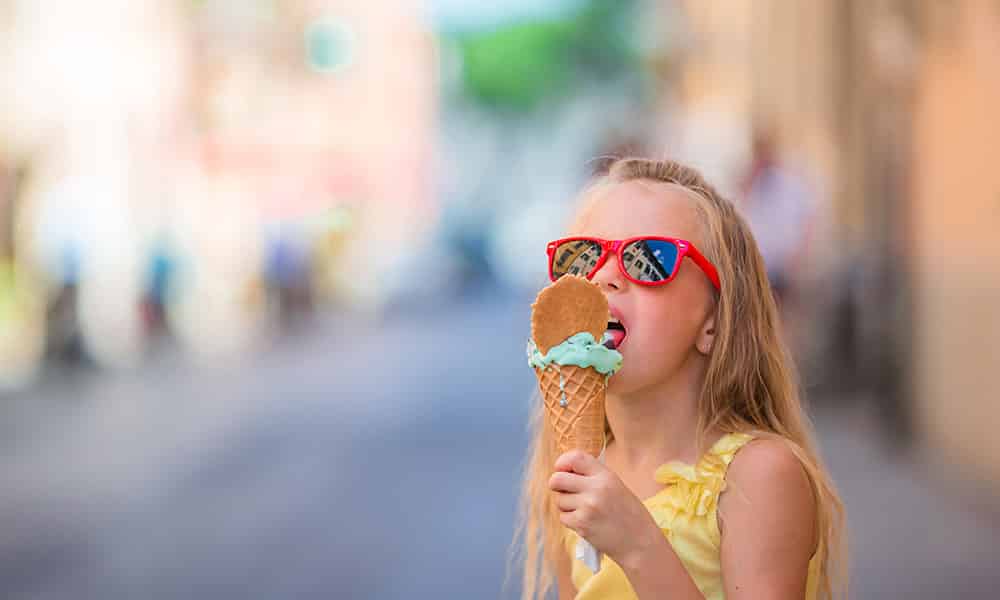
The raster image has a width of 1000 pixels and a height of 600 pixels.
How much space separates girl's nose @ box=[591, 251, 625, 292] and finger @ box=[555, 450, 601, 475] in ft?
0.96

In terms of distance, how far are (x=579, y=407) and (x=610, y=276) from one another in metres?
0.21

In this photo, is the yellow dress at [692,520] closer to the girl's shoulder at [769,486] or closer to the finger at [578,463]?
the girl's shoulder at [769,486]

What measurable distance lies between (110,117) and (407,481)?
6868 millimetres

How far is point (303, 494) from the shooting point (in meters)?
6.77

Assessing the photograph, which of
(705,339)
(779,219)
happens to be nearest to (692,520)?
(705,339)

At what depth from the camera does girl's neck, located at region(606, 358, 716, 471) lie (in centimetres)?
190

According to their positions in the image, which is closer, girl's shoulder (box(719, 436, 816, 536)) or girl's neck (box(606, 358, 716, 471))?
girl's shoulder (box(719, 436, 816, 536))

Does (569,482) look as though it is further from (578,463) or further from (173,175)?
(173,175)

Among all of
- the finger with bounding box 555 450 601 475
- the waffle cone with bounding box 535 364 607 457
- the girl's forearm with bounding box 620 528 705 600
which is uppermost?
the waffle cone with bounding box 535 364 607 457

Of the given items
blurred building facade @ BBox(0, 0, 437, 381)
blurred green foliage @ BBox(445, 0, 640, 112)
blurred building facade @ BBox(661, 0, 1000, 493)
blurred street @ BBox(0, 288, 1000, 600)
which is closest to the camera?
blurred street @ BBox(0, 288, 1000, 600)

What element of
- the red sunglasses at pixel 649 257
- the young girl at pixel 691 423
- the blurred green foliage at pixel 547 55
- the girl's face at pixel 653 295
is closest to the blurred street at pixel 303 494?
the young girl at pixel 691 423

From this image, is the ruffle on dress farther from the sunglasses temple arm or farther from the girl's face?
A: the sunglasses temple arm

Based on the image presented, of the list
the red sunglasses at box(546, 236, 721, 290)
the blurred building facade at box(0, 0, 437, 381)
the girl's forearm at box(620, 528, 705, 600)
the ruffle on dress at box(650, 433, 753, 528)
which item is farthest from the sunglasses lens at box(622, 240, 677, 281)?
the blurred building facade at box(0, 0, 437, 381)

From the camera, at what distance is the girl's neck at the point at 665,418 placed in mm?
1896
